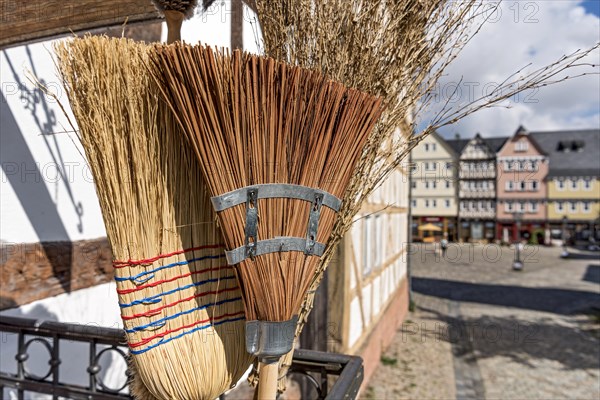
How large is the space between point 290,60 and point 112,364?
1.72m

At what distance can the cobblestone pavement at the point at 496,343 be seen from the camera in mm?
5258

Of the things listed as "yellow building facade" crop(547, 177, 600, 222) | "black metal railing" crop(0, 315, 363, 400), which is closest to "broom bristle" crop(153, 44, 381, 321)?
"black metal railing" crop(0, 315, 363, 400)

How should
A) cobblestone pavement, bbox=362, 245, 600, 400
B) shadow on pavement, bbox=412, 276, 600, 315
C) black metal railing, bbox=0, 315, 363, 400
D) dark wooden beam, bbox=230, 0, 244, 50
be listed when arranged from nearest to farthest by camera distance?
black metal railing, bbox=0, 315, 363, 400
dark wooden beam, bbox=230, 0, 244, 50
cobblestone pavement, bbox=362, 245, 600, 400
shadow on pavement, bbox=412, 276, 600, 315

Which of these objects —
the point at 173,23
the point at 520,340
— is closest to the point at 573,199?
the point at 520,340

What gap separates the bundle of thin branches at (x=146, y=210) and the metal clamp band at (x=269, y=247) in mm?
125

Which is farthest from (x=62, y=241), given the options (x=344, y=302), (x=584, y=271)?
(x=584, y=271)

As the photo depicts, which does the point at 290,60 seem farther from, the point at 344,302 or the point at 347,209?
the point at 344,302

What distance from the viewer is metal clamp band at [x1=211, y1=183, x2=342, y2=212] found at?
81cm

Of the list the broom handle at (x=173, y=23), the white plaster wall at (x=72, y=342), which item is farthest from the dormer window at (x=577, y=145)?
the broom handle at (x=173, y=23)

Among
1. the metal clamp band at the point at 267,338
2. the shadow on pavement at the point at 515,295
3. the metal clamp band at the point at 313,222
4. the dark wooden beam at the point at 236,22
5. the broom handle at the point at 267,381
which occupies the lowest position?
the shadow on pavement at the point at 515,295

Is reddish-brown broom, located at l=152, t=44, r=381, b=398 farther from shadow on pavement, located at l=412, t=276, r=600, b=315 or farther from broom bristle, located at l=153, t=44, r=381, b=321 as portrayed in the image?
shadow on pavement, located at l=412, t=276, r=600, b=315

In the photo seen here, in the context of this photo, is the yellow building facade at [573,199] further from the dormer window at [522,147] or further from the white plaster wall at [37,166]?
the white plaster wall at [37,166]

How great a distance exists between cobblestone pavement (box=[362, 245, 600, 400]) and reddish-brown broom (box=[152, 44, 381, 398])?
4.67m

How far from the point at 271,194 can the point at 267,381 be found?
41 cm
